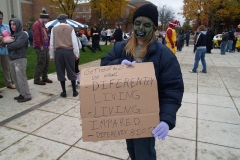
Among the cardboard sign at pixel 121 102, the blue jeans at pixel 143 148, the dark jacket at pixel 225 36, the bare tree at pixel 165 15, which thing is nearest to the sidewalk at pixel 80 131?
the blue jeans at pixel 143 148

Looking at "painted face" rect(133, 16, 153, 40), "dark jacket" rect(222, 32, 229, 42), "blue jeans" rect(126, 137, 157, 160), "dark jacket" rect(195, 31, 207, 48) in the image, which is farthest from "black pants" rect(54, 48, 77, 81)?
"dark jacket" rect(222, 32, 229, 42)

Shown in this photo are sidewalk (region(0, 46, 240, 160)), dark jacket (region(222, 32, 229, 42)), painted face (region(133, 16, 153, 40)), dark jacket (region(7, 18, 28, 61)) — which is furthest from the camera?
dark jacket (region(222, 32, 229, 42))

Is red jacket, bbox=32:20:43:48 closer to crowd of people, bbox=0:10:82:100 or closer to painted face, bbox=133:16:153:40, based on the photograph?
crowd of people, bbox=0:10:82:100

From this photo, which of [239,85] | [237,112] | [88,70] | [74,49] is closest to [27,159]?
[88,70]

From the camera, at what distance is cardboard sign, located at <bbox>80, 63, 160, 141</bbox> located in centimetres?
153

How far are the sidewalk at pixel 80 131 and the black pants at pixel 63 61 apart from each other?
0.58m

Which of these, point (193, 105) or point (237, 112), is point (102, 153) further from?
point (237, 112)

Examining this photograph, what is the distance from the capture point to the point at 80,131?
339 cm

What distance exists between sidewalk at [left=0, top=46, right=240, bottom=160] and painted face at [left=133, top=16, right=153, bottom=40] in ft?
5.74

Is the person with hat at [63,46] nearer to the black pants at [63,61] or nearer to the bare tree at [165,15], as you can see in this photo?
the black pants at [63,61]

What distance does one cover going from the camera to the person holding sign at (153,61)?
1.61 meters

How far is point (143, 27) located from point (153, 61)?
0.31 meters

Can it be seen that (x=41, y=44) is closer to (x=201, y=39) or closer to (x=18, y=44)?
(x=18, y=44)

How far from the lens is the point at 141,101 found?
1535 millimetres
